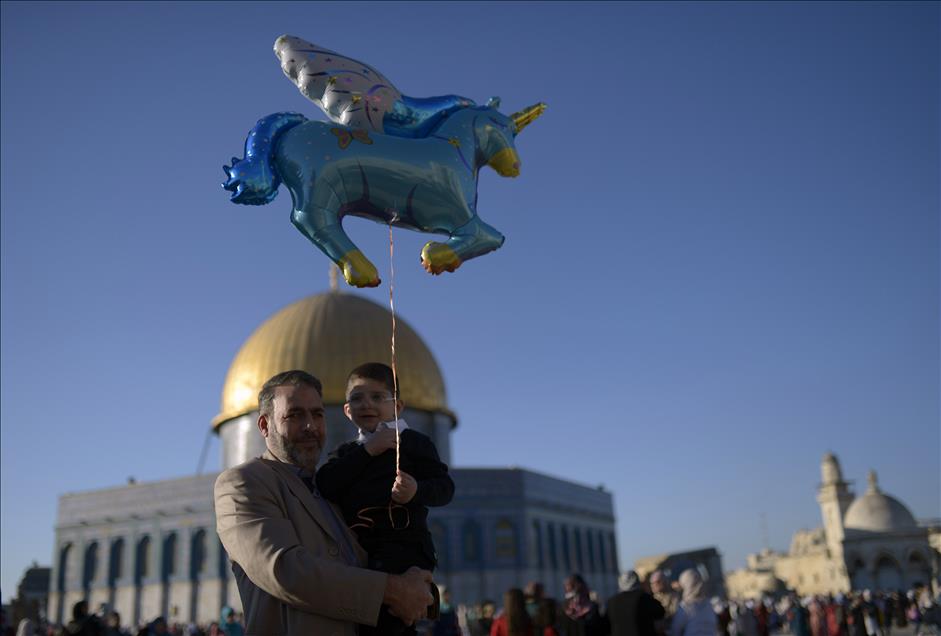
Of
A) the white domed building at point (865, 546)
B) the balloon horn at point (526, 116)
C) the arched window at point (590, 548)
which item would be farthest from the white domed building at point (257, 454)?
the white domed building at point (865, 546)

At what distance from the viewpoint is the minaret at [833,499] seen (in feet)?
191

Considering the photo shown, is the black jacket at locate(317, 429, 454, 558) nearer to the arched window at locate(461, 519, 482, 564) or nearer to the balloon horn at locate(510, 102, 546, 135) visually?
the balloon horn at locate(510, 102, 546, 135)

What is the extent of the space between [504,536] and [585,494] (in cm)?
756

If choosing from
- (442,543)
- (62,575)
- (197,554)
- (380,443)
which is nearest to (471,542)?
(442,543)

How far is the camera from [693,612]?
20.3 ft

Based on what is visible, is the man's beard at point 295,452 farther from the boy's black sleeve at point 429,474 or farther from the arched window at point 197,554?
the arched window at point 197,554

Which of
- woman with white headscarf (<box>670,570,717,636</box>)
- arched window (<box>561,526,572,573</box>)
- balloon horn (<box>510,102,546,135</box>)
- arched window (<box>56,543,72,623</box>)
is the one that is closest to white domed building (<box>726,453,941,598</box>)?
arched window (<box>561,526,572,573</box>)

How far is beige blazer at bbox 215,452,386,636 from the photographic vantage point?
2.72 meters

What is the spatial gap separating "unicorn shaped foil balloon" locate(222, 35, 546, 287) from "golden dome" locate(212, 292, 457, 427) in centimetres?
2294

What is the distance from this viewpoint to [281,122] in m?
4.61

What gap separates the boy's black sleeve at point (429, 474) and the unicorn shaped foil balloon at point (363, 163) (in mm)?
1237

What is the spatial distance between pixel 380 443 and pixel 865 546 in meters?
59.7

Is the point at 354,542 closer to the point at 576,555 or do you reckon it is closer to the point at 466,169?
the point at 466,169

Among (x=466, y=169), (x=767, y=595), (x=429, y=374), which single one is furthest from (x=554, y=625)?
(x=767, y=595)
